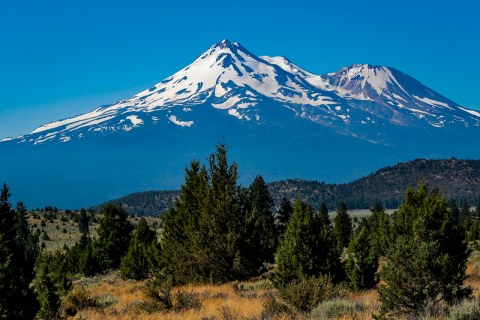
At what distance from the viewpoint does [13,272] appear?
14820 mm

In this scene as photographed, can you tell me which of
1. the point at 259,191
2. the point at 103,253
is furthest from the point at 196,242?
the point at 259,191

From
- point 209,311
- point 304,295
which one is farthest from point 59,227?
point 304,295

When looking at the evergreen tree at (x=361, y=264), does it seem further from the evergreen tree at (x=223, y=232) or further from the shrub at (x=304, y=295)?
the shrub at (x=304, y=295)

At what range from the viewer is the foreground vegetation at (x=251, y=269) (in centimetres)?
1313

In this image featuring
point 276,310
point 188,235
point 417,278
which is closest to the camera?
point 417,278

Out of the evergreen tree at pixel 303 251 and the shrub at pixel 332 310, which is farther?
the evergreen tree at pixel 303 251

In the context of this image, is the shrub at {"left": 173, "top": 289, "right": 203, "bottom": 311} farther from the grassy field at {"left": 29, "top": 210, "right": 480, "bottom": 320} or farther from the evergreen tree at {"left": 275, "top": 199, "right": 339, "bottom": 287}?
the evergreen tree at {"left": 275, "top": 199, "right": 339, "bottom": 287}

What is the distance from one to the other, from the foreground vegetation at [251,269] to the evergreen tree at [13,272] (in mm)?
29

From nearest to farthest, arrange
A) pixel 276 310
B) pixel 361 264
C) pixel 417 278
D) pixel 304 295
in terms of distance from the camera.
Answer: pixel 417 278
pixel 276 310
pixel 304 295
pixel 361 264

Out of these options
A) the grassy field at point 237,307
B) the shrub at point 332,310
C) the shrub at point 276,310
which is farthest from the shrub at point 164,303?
the shrub at point 332,310

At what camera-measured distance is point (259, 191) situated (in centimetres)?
5591

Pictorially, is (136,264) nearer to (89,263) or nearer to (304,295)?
(89,263)

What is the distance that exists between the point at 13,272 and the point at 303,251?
392 inches

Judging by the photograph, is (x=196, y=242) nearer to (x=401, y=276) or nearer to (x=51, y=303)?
(x=51, y=303)
